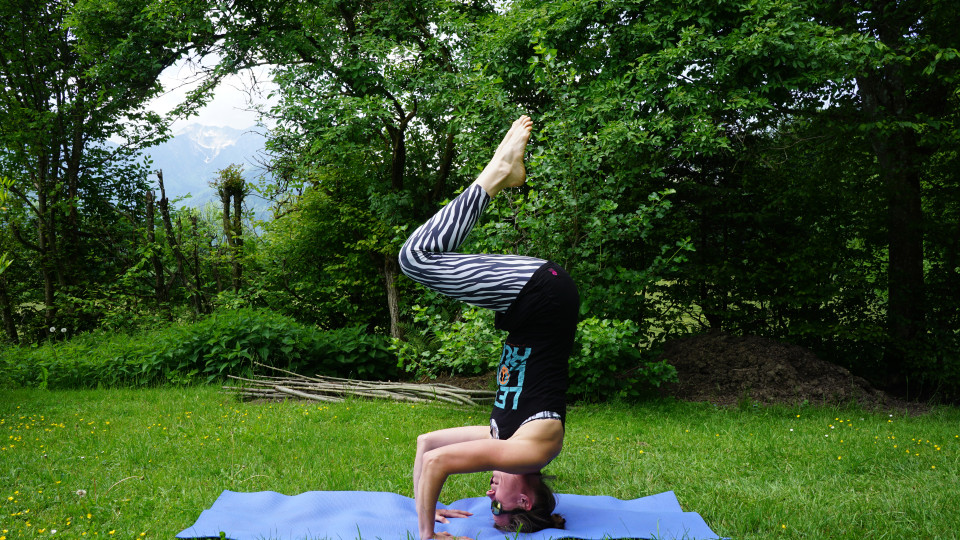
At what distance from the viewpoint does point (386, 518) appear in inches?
124

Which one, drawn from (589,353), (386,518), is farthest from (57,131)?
(386,518)

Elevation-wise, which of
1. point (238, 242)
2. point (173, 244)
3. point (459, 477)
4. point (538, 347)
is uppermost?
point (238, 242)

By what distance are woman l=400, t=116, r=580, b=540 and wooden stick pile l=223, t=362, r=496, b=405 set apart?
3.58m

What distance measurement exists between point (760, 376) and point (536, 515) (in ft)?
15.7

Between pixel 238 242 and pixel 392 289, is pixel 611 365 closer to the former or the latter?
pixel 392 289

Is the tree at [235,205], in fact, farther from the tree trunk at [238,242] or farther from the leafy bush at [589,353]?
the leafy bush at [589,353]

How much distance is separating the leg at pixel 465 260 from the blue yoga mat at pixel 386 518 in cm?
117

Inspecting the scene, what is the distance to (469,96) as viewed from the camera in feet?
23.0

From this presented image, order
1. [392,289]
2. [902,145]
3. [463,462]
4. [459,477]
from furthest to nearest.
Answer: [392,289] < [902,145] < [459,477] < [463,462]

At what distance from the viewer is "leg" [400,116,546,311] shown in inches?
98.7

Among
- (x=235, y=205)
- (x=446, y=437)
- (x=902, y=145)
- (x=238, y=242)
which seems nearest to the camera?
(x=446, y=437)

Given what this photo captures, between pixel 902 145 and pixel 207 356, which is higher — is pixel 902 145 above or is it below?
above

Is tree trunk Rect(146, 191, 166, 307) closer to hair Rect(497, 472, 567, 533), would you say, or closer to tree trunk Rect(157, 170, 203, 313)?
tree trunk Rect(157, 170, 203, 313)

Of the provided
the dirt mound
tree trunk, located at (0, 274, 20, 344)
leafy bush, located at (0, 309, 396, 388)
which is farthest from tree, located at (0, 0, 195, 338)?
the dirt mound
